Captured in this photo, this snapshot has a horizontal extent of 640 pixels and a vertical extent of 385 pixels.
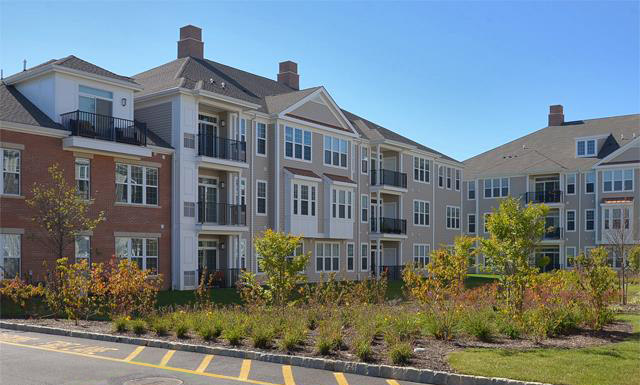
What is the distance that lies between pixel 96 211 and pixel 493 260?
Result: 57.7 feet

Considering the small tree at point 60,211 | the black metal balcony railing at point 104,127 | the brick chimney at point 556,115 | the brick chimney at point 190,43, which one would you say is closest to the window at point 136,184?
the black metal balcony railing at point 104,127

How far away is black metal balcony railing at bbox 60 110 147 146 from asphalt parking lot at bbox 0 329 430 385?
45.8ft

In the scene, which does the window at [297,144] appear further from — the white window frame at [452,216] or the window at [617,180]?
the window at [617,180]

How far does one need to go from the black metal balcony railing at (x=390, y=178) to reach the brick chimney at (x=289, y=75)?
8.44m

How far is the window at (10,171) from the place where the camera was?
2389 cm

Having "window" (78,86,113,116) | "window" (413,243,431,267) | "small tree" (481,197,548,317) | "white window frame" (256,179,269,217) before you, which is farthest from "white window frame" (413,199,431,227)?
"small tree" (481,197,548,317)

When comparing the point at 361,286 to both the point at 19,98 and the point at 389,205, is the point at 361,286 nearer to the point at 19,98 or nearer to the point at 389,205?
the point at 19,98

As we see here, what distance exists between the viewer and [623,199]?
51.2m

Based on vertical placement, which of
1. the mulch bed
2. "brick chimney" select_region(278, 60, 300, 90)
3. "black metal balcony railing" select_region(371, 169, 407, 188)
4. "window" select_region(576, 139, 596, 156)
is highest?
"brick chimney" select_region(278, 60, 300, 90)

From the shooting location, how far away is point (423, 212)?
48.4m

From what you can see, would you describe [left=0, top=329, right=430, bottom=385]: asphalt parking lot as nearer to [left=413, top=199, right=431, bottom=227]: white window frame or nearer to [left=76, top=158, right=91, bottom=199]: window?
[left=76, top=158, right=91, bottom=199]: window

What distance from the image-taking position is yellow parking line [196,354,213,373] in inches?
443

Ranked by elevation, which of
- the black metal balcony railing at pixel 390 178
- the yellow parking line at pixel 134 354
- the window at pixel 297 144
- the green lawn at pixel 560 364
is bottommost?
the yellow parking line at pixel 134 354

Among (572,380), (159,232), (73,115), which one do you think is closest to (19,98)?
(73,115)
